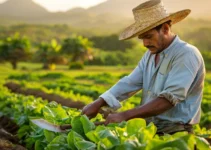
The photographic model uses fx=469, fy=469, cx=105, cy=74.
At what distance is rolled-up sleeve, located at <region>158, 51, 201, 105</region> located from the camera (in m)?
4.25

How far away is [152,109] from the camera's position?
4.27 meters

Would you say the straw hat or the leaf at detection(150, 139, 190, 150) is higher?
the straw hat

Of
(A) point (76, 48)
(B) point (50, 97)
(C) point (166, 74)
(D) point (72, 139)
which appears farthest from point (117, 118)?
(A) point (76, 48)

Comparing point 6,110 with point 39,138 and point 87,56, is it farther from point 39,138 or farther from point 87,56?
point 87,56

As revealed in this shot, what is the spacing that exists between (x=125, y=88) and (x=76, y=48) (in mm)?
50296

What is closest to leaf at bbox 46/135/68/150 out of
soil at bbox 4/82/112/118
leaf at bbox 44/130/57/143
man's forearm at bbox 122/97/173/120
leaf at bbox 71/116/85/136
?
leaf at bbox 71/116/85/136

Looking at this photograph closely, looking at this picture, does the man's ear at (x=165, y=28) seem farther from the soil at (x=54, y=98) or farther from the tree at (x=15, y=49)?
the tree at (x=15, y=49)

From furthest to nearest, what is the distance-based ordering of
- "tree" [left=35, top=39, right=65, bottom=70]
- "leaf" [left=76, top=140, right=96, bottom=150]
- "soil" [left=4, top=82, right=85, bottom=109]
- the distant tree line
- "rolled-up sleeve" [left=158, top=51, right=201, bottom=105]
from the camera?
the distant tree line
"tree" [left=35, top=39, right=65, bottom=70]
"soil" [left=4, top=82, right=85, bottom=109]
"rolled-up sleeve" [left=158, top=51, right=201, bottom=105]
"leaf" [left=76, top=140, right=96, bottom=150]

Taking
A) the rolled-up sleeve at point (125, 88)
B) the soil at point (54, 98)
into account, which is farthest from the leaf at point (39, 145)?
the soil at point (54, 98)

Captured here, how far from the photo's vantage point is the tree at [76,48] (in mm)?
54969

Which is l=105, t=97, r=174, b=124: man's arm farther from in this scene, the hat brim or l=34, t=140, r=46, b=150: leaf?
l=34, t=140, r=46, b=150: leaf

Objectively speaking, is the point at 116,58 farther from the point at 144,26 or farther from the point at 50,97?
the point at 144,26

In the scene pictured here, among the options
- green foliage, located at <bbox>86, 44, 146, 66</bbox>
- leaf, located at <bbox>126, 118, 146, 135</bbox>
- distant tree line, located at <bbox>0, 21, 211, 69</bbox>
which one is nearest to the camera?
leaf, located at <bbox>126, 118, 146, 135</bbox>

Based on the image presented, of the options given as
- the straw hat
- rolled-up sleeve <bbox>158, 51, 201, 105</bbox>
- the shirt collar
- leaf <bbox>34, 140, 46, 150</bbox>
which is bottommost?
leaf <bbox>34, 140, 46, 150</bbox>
